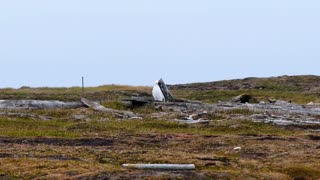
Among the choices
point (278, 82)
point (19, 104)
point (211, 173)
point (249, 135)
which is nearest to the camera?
point (211, 173)

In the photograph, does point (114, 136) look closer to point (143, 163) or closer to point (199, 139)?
point (199, 139)

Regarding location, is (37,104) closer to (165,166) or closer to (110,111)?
(110,111)

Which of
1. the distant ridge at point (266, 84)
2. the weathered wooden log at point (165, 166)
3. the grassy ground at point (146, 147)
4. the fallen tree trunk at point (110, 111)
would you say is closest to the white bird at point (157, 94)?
the grassy ground at point (146, 147)

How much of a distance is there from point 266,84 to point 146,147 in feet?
189

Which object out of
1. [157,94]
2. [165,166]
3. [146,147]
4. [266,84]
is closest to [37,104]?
[157,94]

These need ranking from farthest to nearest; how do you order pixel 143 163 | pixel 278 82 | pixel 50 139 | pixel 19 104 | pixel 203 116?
pixel 278 82 → pixel 19 104 → pixel 203 116 → pixel 50 139 → pixel 143 163

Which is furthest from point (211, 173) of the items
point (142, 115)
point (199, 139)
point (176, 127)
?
point (142, 115)

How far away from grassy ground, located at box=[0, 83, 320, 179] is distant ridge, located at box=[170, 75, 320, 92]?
37.5m

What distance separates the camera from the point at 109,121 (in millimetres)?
46531

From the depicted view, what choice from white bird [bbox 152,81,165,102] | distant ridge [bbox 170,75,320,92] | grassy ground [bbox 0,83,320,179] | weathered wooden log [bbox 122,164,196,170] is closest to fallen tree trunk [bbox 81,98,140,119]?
grassy ground [bbox 0,83,320,179]

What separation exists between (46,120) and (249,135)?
14203 mm

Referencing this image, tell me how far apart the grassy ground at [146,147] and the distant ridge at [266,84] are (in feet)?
123

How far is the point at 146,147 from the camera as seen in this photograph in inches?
1358

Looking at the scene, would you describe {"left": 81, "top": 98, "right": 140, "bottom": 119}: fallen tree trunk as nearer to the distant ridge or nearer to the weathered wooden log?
the weathered wooden log
